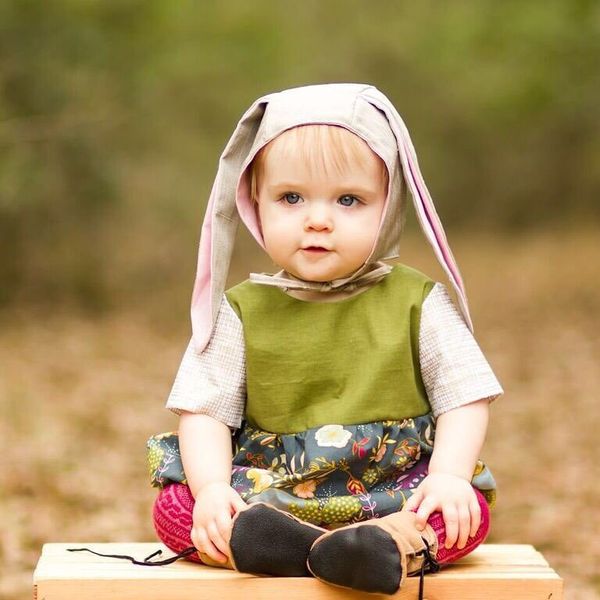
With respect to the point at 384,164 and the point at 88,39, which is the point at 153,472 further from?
the point at 88,39

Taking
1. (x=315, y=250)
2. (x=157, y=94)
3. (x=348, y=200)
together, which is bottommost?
(x=315, y=250)

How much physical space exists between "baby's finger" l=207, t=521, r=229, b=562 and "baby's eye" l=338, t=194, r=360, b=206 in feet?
2.71

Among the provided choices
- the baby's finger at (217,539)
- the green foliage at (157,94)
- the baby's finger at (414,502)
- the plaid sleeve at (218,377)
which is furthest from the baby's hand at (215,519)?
the green foliage at (157,94)

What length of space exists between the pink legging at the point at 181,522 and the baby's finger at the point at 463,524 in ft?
0.11

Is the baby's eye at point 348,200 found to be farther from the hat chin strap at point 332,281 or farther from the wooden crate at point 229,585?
the wooden crate at point 229,585

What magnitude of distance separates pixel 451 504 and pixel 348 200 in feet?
2.52

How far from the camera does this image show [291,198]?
288cm

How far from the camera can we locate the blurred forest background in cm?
597

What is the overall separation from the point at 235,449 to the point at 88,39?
30.8ft

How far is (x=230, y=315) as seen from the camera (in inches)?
118

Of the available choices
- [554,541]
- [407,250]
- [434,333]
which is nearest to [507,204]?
[407,250]

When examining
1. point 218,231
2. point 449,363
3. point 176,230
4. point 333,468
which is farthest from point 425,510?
point 176,230

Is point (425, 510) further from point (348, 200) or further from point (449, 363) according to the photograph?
point (348, 200)

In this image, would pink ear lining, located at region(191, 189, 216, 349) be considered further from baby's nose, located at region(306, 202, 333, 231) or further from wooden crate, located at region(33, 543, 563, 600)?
wooden crate, located at region(33, 543, 563, 600)
